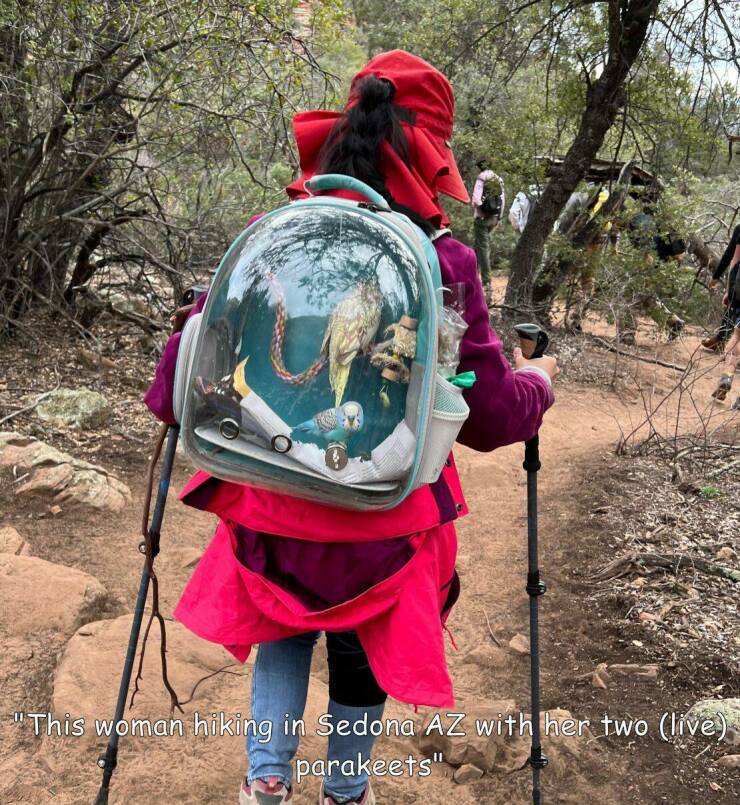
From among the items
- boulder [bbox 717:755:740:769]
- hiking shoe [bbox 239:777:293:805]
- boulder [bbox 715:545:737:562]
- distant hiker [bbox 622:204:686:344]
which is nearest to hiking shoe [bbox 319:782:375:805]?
hiking shoe [bbox 239:777:293:805]

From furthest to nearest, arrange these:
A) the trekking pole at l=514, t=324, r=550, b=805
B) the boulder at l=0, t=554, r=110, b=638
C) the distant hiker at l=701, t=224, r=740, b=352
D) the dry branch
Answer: the distant hiker at l=701, t=224, r=740, b=352 < the dry branch < the boulder at l=0, t=554, r=110, b=638 < the trekking pole at l=514, t=324, r=550, b=805

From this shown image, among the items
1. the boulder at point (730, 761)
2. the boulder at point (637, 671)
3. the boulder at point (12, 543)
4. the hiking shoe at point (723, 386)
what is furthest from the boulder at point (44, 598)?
the hiking shoe at point (723, 386)

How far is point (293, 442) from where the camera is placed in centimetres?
151

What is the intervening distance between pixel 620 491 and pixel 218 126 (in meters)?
3.91

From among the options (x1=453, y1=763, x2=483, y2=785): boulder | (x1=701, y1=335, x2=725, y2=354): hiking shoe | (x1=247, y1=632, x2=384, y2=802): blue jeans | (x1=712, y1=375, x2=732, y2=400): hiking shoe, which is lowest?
(x1=453, y1=763, x2=483, y2=785): boulder

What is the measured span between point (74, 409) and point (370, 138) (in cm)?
420

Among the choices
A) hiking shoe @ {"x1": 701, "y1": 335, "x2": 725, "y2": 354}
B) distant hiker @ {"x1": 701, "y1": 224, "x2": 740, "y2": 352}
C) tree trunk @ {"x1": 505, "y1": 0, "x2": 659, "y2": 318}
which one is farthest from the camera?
hiking shoe @ {"x1": 701, "y1": 335, "x2": 725, "y2": 354}

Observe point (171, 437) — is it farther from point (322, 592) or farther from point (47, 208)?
point (47, 208)

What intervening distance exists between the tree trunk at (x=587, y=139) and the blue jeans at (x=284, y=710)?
21.8ft

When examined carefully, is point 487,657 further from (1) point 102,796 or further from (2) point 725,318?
(2) point 725,318

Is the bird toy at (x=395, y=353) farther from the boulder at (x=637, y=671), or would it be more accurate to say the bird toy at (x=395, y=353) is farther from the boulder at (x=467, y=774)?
the boulder at (x=637, y=671)

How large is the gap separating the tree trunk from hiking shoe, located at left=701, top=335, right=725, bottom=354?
1626 millimetres

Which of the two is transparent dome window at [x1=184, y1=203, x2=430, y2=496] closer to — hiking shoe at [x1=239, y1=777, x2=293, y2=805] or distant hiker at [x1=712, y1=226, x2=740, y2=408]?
hiking shoe at [x1=239, y1=777, x2=293, y2=805]

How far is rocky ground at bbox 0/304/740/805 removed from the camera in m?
2.66
